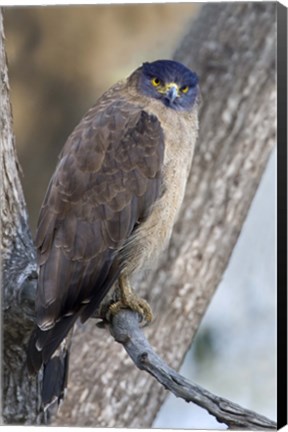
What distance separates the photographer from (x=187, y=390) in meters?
3.36

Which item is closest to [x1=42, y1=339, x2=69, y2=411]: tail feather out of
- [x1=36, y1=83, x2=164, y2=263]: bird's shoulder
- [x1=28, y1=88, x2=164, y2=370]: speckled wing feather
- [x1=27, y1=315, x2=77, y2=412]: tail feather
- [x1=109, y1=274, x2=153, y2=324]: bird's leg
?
[x1=27, y1=315, x2=77, y2=412]: tail feather

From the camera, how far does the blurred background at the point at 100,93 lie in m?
3.85

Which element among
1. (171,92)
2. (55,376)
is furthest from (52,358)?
(171,92)

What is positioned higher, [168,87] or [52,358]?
[168,87]

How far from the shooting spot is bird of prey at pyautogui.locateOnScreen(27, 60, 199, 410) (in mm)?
3582

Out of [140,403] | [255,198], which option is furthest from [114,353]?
[255,198]

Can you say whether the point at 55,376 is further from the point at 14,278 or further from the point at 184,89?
the point at 184,89

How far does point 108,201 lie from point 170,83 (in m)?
0.47

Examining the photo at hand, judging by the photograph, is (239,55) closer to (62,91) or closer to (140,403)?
(62,91)

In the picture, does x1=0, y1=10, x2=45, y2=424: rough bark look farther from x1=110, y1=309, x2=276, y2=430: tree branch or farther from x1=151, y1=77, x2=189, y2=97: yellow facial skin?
x1=151, y1=77, x2=189, y2=97: yellow facial skin

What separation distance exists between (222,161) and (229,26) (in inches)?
20.3

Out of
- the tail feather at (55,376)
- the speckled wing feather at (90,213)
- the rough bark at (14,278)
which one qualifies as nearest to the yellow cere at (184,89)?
the speckled wing feather at (90,213)

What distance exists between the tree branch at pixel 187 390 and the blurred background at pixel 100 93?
0.32 metres

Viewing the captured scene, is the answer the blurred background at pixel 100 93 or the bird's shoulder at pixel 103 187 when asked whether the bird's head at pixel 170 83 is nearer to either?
the bird's shoulder at pixel 103 187
